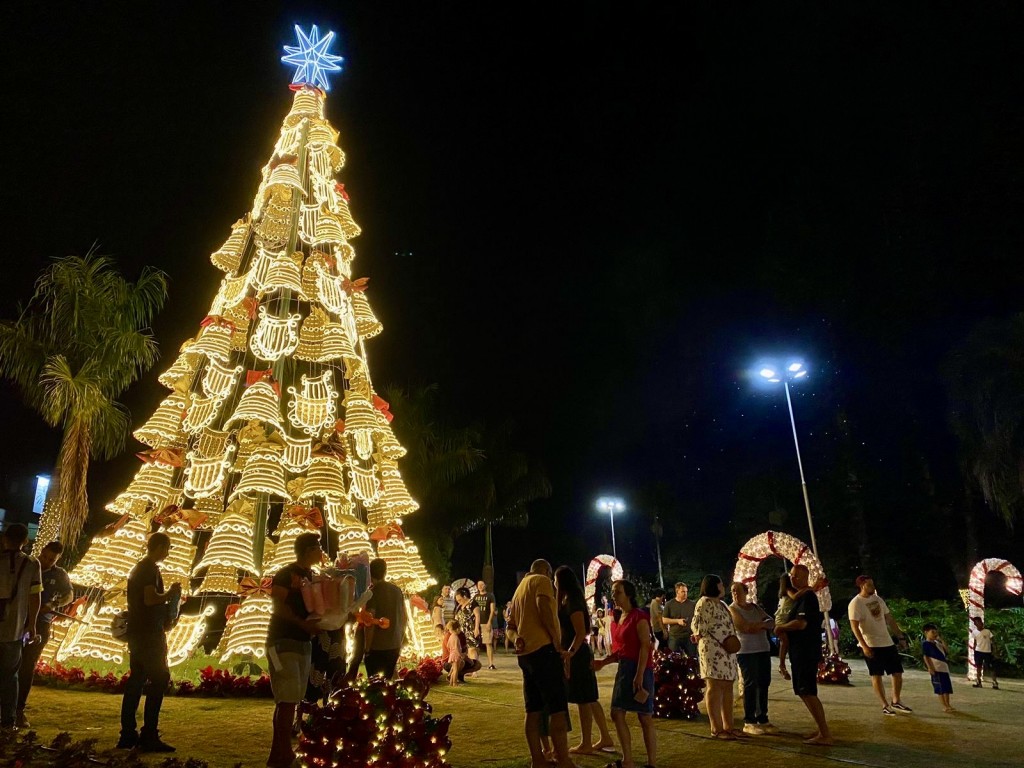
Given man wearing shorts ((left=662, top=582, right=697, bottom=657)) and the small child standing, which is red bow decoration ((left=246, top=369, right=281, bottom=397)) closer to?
man wearing shorts ((left=662, top=582, right=697, bottom=657))

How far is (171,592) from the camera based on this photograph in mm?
6441

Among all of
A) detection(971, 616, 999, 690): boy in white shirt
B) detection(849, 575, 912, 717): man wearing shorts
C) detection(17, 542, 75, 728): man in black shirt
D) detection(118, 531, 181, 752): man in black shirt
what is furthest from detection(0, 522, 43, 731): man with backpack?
detection(971, 616, 999, 690): boy in white shirt

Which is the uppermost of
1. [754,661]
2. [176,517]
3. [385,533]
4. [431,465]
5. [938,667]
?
[431,465]

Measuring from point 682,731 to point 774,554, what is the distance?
22.9 ft

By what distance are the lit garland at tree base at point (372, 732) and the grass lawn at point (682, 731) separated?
3.86 feet

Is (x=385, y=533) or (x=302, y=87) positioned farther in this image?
(x=302, y=87)

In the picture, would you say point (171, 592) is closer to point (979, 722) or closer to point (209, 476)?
point (209, 476)

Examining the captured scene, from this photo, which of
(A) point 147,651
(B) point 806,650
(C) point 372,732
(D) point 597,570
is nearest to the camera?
(C) point 372,732

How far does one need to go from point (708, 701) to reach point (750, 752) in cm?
106

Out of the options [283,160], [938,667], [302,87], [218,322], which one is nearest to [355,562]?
[218,322]

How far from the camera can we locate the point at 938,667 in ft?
31.9

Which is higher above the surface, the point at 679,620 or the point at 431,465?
the point at 431,465

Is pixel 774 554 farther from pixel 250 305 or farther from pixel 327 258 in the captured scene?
pixel 250 305

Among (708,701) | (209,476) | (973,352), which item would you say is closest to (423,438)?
(209,476)
